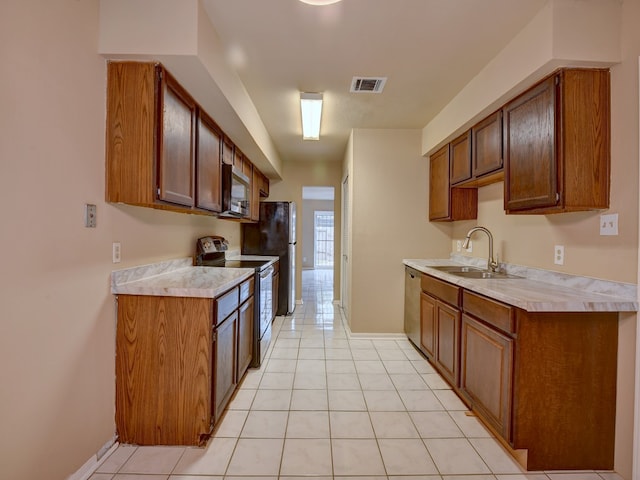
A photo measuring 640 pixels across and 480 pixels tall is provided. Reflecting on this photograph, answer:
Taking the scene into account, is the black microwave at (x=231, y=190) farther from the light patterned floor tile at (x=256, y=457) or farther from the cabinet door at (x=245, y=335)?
the light patterned floor tile at (x=256, y=457)

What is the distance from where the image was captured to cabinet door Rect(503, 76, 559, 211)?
1.76 metres

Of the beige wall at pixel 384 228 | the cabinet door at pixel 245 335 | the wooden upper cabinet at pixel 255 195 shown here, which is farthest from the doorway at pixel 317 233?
the cabinet door at pixel 245 335

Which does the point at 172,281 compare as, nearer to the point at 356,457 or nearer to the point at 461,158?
the point at 356,457

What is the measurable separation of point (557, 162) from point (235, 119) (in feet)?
7.20

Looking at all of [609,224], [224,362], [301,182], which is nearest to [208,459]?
[224,362]

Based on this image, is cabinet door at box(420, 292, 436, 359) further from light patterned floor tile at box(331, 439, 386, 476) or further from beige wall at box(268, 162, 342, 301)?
beige wall at box(268, 162, 342, 301)

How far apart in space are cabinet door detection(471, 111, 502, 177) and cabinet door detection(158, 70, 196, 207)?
85.2 inches

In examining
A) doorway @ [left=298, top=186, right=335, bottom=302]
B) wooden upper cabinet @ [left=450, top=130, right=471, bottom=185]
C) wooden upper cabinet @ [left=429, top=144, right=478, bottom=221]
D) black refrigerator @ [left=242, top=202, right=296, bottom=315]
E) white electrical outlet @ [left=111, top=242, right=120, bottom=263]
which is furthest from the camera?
doorway @ [left=298, top=186, right=335, bottom=302]

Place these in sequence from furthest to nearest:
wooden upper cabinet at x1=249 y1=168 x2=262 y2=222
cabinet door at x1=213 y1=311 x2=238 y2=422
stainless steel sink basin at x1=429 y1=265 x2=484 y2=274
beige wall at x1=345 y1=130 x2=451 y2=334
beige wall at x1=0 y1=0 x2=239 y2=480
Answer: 1. wooden upper cabinet at x1=249 y1=168 x2=262 y2=222
2. beige wall at x1=345 y1=130 x2=451 y2=334
3. stainless steel sink basin at x1=429 y1=265 x2=484 y2=274
4. cabinet door at x1=213 y1=311 x2=238 y2=422
5. beige wall at x1=0 y1=0 x2=239 y2=480

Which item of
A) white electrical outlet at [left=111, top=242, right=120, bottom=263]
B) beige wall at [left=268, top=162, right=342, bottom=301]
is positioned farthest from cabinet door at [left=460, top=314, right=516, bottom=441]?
A: beige wall at [left=268, top=162, right=342, bottom=301]

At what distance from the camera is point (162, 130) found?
5.72 feet

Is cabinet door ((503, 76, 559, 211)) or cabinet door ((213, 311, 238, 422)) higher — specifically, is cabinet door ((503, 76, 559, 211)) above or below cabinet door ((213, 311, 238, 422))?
above

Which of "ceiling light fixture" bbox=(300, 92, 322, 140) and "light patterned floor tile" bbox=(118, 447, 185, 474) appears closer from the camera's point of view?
"light patterned floor tile" bbox=(118, 447, 185, 474)

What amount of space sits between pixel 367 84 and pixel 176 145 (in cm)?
160
